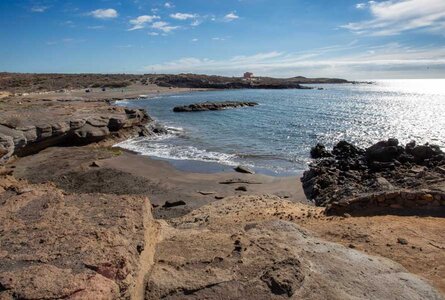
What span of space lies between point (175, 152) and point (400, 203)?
58.8ft

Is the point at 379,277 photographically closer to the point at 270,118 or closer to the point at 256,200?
the point at 256,200

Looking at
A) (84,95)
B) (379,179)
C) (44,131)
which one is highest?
(84,95)

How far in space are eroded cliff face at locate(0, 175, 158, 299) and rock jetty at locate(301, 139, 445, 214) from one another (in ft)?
22.0

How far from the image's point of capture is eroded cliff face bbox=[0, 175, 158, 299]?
459 centimetres

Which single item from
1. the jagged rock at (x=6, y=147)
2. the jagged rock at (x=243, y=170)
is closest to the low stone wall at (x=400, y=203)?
the jagged rock at (x=243, y=170)

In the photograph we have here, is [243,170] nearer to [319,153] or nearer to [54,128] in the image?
[319,153]

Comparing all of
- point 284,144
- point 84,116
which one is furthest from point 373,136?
point 84,116

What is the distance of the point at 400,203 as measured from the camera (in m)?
10.6

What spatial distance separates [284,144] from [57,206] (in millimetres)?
25438

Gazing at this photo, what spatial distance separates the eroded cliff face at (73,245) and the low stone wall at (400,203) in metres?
6.28

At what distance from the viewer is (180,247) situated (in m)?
6.91

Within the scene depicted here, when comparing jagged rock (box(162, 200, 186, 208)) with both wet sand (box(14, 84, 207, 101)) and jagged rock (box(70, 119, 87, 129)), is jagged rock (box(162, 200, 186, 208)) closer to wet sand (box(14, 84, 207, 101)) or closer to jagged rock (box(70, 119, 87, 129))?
jagged rock (box(70, 119, 87, 129))

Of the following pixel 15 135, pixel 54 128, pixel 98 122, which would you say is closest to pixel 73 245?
pixel 15 135

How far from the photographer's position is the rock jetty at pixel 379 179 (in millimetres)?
10656
